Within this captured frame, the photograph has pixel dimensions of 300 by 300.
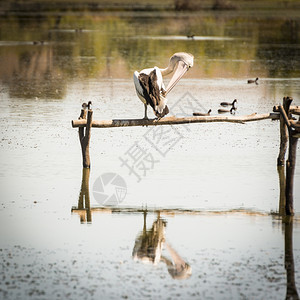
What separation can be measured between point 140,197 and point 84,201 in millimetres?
741

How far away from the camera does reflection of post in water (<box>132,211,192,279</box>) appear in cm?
800

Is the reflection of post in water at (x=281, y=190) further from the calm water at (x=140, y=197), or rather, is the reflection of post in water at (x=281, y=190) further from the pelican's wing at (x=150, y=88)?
the pelican's wing at (x=150, y=88)

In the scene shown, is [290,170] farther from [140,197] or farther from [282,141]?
[282,141]

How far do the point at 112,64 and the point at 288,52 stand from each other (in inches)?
336

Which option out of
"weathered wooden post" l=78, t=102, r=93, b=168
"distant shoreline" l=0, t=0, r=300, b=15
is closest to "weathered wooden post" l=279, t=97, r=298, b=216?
"weathered wooden post" l=78, t=102, r=93, b=168

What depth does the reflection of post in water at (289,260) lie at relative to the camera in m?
7.45

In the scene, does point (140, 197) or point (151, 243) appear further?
point (140, 197)

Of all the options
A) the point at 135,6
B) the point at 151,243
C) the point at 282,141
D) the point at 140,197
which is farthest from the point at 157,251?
the point at 135,6

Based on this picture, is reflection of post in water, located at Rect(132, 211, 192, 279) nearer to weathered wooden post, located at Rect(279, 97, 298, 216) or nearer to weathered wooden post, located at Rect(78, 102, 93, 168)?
weathered wooden post, located at Rect(279, 97, 298, 216)

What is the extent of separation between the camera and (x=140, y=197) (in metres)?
11.0

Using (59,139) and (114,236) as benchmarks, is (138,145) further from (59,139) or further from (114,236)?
(114,236)

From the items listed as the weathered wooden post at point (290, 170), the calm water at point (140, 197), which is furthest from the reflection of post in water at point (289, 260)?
Result: the weathered wooden post at point (290, 170)

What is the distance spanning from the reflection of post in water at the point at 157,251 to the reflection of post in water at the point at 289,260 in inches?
36.8

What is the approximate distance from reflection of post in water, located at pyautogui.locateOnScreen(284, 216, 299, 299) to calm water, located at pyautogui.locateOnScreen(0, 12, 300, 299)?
0.02 metres
